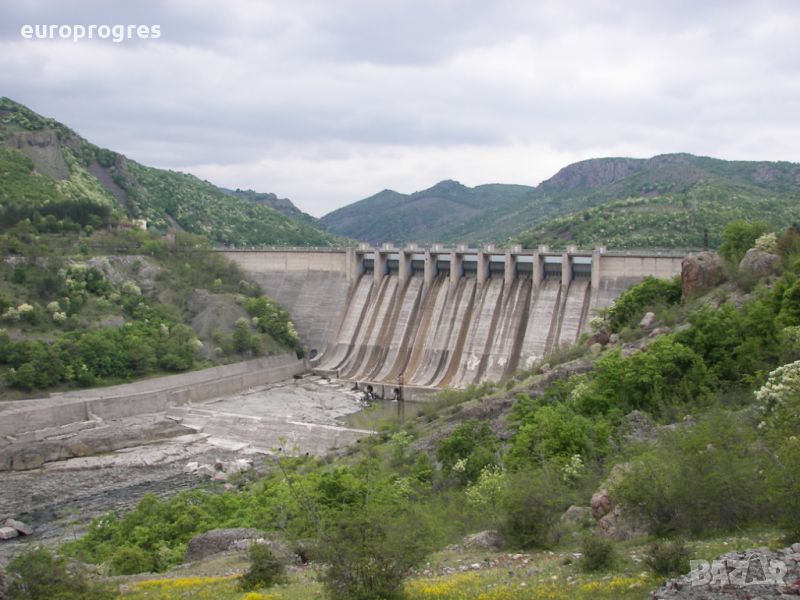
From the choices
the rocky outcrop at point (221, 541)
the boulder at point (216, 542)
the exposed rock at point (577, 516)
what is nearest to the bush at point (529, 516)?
the exposed rock at point (577, 516)

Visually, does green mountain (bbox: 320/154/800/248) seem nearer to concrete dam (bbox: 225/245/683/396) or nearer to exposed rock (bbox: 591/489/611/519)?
concrete dam (bbox: 225/245/683/396)

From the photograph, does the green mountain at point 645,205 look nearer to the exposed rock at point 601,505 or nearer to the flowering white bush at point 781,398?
the flowering white bush at point 781,398

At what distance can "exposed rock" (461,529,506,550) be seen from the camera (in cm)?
1656

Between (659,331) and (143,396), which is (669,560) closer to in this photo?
(659,331)

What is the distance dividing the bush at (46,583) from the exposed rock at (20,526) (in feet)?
58.7

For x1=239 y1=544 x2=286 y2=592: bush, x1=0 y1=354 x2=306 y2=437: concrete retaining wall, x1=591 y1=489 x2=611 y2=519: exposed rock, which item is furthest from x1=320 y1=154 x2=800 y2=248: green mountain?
x1=239 y1=544 x2=286 y2=592: bush

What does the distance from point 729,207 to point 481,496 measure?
246ft

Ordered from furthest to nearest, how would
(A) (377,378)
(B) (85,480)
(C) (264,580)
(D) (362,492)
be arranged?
1. (A) (377,378)
2. (B) (85,480)
3. (D) (362,492)
4. (C) (264,580)

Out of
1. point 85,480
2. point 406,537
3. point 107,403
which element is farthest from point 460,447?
point 107,403

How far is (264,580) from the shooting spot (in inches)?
598

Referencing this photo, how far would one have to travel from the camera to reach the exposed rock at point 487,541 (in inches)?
652

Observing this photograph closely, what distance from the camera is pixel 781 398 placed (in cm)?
1722

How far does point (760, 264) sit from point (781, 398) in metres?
17.6

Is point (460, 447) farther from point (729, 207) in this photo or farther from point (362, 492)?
point (729, 207)
